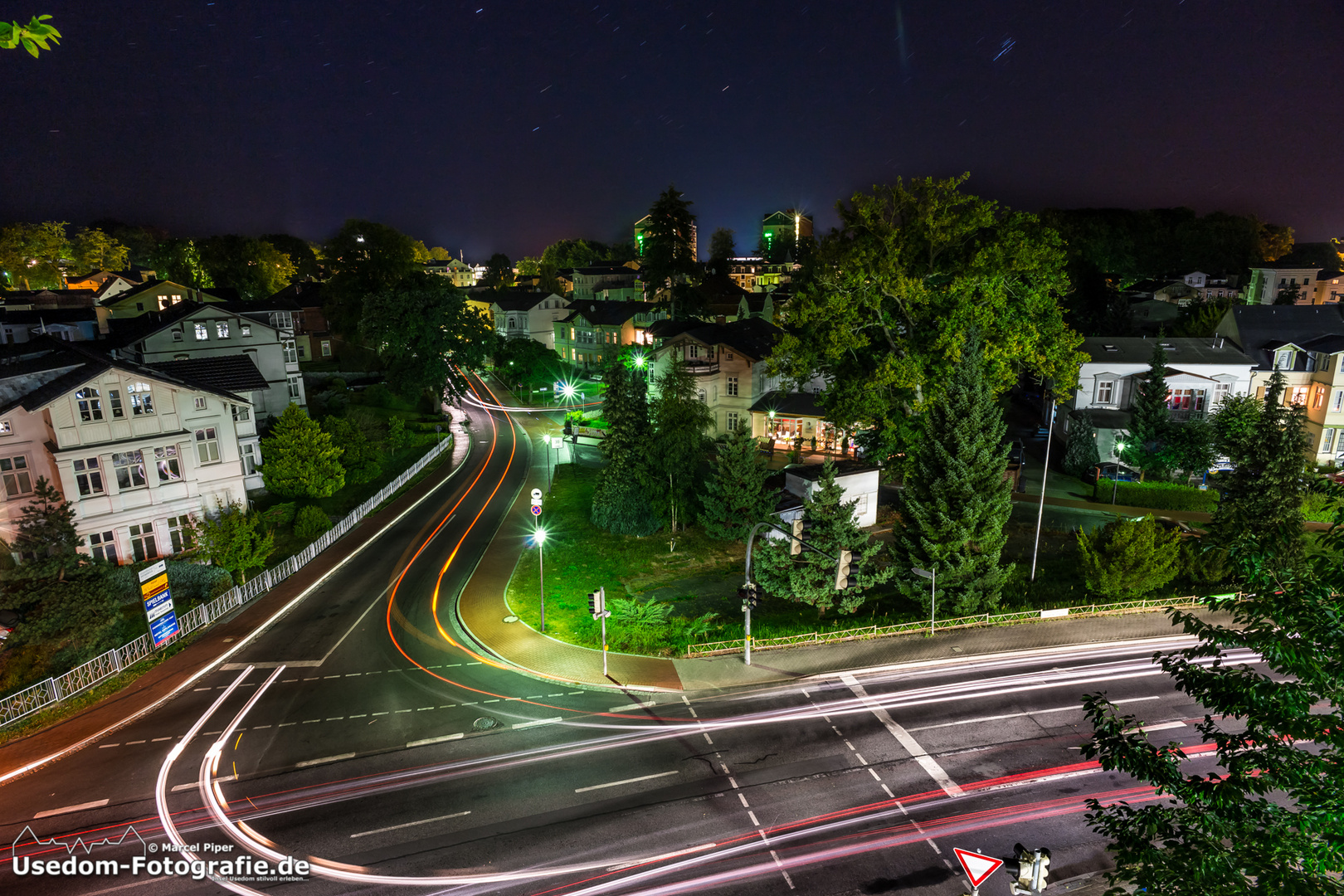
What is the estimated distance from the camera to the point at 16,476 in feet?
96.4

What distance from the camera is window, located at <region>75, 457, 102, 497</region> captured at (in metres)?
29.3

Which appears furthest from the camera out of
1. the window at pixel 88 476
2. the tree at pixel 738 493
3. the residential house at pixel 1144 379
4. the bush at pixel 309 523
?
the residential house at pixel 1144 379

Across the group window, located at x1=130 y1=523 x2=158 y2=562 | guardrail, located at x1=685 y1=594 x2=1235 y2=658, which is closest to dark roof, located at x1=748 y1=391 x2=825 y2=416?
guardrail, located at x1=685 y1=594 x2=1235 y2=658

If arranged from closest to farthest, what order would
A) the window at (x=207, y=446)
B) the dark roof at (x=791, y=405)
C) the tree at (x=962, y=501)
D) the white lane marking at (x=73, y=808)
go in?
the white lane marking at (x=73, y=808) < the tree at (x=962, y=501) < the window at (x=207, y=446) < the dark roof at (x=791, y=405)

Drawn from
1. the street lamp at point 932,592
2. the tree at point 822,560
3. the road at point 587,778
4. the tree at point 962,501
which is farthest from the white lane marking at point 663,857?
the tree at point 962,501

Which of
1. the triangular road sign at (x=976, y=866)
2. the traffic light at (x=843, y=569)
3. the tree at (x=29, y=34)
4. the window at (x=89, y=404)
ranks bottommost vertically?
the triangular road sign at (x=976, y=866)

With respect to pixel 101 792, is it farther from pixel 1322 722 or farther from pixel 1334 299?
pixel 1334 299

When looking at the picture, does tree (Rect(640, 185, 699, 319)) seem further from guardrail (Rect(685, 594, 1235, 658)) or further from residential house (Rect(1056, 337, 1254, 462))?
guardrail (Rect(685, 594, 1235, 658))

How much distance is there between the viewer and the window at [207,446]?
110 feet

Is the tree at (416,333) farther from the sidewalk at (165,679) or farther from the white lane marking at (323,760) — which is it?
the white lane marking at (323,760)

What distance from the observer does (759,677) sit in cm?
2267

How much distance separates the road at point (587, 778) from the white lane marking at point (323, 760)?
68 millimetres

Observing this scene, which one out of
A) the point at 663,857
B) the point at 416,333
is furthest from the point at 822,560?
the point at 416,333

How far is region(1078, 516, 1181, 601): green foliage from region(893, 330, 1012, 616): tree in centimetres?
448
